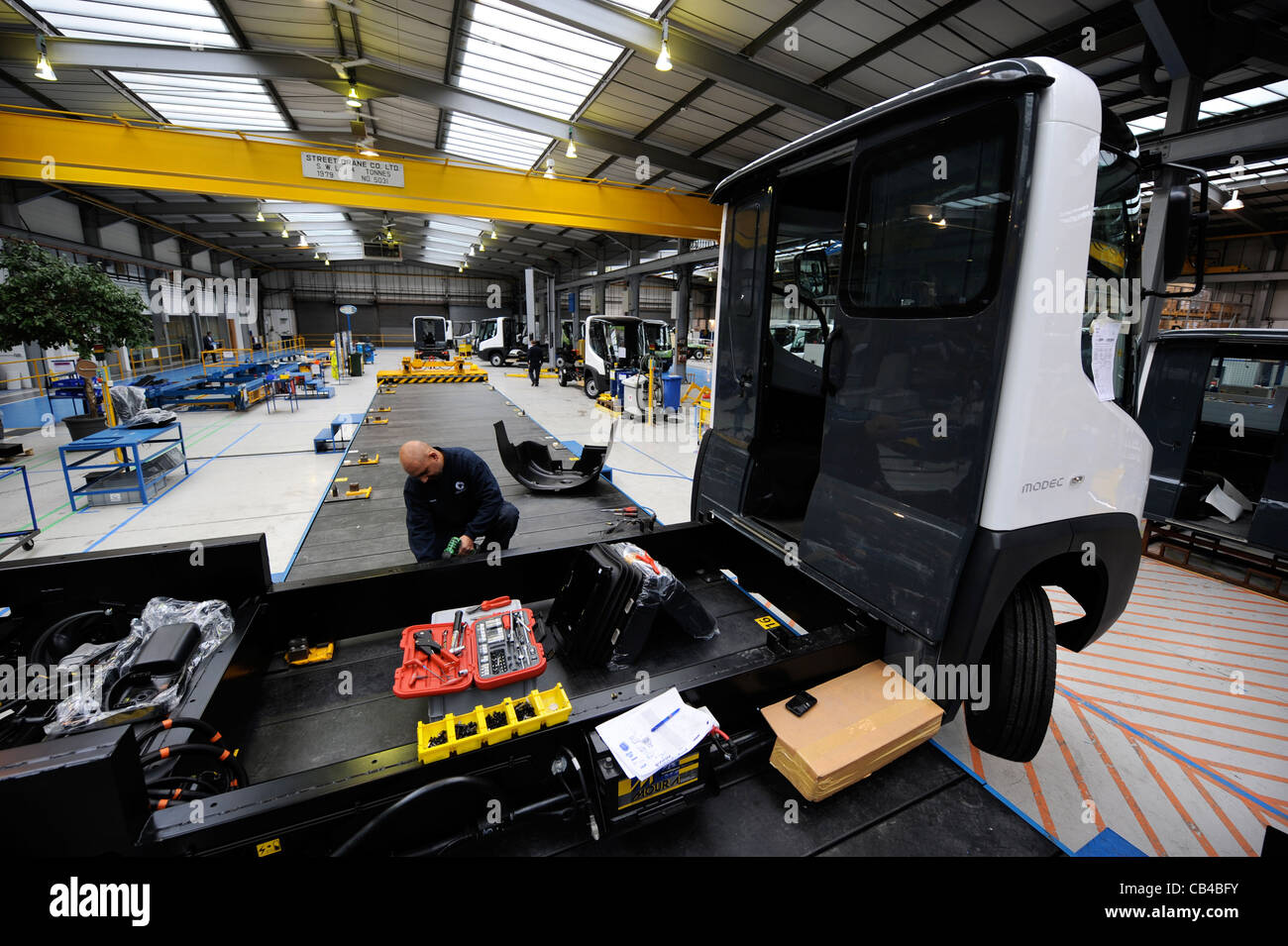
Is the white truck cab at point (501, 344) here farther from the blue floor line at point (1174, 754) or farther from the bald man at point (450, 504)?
the blue floor line at point (1174, 754)

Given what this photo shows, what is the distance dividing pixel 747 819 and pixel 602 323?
1358 cm

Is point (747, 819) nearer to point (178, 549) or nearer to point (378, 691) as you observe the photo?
point (378, 691)

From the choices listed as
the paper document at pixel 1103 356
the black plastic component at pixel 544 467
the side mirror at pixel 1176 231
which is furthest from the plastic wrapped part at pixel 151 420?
the side mirror at pixel 1176 231

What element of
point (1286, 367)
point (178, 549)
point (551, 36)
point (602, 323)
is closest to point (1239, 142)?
point (1286, 367)

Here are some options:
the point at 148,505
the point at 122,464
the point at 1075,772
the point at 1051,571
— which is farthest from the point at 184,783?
the point at 122,464

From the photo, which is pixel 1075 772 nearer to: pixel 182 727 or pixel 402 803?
pixel 402 803

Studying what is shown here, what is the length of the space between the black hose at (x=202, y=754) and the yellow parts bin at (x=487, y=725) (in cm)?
63

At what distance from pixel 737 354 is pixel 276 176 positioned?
7.84 m

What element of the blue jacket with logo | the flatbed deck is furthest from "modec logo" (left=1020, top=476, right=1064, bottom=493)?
the blue jacket with logo

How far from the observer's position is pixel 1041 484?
197 centimetres

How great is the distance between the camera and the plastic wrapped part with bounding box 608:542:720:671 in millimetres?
2736

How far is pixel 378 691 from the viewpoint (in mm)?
2631

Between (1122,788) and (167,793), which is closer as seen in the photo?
(167,793)

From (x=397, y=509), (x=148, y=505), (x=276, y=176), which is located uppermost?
(x=276, y=176)
